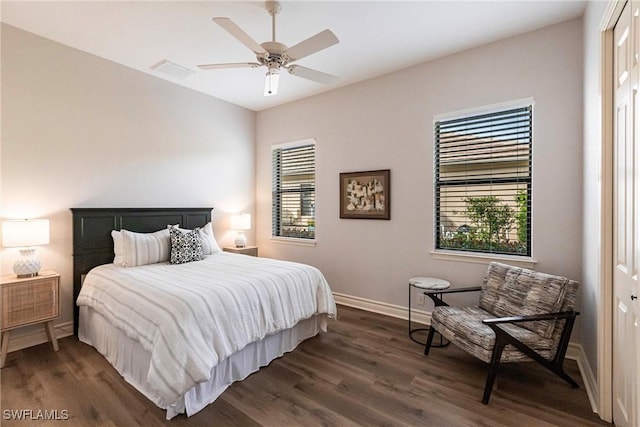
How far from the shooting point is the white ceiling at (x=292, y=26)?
2549mm

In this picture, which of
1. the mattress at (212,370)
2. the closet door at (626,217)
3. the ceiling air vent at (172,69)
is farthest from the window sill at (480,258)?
the ceiling air vent at (172,69)

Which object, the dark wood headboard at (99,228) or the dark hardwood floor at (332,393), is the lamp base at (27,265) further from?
the dark hardwood floor at (332,393)

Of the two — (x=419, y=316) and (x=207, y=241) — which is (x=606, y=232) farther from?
(x=207, y=241)

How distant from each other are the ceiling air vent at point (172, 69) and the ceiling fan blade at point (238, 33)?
1782 mm

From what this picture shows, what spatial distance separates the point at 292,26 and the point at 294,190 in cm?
247

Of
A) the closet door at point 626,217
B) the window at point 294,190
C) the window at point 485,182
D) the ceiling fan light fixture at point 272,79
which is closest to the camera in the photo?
the closet door at point 626,217

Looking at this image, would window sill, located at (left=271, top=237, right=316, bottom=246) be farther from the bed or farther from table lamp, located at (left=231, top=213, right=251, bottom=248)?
the bed

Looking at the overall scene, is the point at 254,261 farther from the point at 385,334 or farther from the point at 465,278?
the point at 465,278

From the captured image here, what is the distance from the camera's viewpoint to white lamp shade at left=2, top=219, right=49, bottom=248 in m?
2.60

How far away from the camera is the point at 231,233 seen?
4.93m

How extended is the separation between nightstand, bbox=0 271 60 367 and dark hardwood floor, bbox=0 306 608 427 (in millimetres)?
291

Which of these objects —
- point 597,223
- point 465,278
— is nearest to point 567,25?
point 597,223

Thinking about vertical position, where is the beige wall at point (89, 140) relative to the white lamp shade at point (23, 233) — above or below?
above

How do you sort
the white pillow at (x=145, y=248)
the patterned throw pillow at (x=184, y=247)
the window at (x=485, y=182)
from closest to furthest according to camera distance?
the window at (x=485, y=182) < the white pillow at (x=145, y=248) < the patterned throw pillow at (x=184, y=247)
